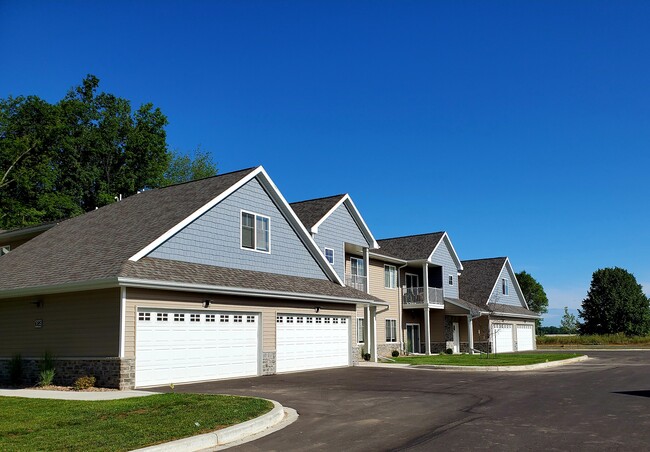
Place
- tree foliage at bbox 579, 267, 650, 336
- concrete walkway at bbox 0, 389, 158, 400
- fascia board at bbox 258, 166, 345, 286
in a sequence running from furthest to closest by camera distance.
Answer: tree foliage at bbox 579, 267, 650, 336 → fascia board at bbox 258, 166, 345, 286 → concrete walkway at bbox 0, 389, 158, 400

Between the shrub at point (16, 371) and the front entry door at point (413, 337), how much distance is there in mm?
26916

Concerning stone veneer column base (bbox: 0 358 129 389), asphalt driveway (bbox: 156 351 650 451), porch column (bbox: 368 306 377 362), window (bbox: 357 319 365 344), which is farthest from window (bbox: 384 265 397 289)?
stone veneer column base (bbox: 0 358 129 389)

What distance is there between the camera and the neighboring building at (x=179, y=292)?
17.1 m

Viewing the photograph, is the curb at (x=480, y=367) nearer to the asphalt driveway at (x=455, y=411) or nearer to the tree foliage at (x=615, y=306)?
the asphalt driveway at (x=455, y=411)

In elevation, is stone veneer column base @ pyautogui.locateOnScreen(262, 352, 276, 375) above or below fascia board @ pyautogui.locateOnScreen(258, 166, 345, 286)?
below

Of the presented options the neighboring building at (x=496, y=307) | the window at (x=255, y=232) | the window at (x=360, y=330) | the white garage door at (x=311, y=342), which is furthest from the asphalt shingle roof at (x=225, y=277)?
the neighboring building at (x=496, y=307)

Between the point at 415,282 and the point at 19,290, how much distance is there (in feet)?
96.4

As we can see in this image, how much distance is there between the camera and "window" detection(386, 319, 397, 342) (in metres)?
38.7

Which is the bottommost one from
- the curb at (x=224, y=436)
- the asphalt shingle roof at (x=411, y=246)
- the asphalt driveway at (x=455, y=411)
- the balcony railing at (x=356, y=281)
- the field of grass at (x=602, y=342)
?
the field of grass at (x=602, y=342)

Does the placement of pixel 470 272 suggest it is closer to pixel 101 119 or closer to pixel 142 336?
pixel 101 119

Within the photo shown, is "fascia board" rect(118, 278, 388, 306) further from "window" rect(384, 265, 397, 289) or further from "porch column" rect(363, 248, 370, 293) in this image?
"window" rect(384, 265, 397, 289)

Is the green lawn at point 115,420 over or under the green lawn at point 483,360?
over

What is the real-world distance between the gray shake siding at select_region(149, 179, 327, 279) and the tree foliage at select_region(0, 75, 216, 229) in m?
26.7

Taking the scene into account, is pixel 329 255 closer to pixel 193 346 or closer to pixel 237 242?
pixel 237 242
